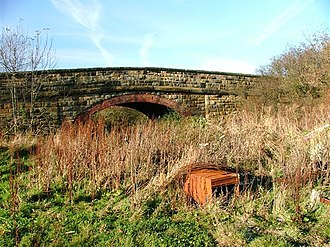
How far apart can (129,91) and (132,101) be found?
0.49 meters

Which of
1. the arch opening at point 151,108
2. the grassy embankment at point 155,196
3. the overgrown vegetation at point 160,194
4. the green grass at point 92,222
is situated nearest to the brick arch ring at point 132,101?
the arch opening at point 151,108

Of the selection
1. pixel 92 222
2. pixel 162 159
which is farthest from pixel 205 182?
pixel 92 222

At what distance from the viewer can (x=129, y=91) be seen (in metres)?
14.8

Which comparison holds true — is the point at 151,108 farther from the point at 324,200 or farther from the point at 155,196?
the point at 324,200

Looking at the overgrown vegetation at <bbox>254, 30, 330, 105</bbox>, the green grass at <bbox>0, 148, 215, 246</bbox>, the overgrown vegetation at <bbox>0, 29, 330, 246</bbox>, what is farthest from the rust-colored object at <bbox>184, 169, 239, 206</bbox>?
the overgrown vegetation at <bbox>254, 30, 330, 105</bbox>

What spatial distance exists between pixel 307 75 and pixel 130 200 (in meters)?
10.3

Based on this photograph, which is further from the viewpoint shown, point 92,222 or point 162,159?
point 162,159

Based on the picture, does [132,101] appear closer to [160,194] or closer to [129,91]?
[129,91]

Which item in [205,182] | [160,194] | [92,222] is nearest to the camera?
[92,222]

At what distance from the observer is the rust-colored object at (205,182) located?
5.03m

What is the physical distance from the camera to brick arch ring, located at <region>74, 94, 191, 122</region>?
554 inches

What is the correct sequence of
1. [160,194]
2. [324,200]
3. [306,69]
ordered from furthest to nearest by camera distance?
[306,69] → [160,194] → [324,200]

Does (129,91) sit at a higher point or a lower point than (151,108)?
higher

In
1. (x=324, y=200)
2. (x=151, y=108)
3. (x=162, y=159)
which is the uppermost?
(x=151, y=108)
